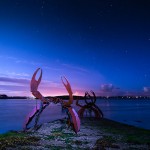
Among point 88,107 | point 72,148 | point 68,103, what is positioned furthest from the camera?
point 88,107

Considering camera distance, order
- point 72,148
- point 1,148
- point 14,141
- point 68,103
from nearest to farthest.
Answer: point 1,148 → point 72,148 → point 14,141 → point 68,103

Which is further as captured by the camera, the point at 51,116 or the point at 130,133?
the point at 51,116

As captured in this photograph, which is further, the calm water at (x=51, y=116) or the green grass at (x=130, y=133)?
the calm water at (x=51, y=116)

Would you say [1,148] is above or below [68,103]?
below

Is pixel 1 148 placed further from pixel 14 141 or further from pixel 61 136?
pixel 61 136

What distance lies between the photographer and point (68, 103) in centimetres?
1476

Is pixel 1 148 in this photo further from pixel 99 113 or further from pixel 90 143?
pixel 99 113

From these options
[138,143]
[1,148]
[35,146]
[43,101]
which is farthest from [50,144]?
[138,143]

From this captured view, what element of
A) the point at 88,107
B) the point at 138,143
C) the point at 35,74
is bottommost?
the point at 138,143

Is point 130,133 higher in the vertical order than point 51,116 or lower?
higher

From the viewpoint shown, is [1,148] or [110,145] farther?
[110,145]

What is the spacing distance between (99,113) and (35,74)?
19.3 metres

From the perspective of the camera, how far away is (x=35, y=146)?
1154cm

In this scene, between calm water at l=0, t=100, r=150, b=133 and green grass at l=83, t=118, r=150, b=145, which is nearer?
green grass at l=83, t=118, r=150, b=145
